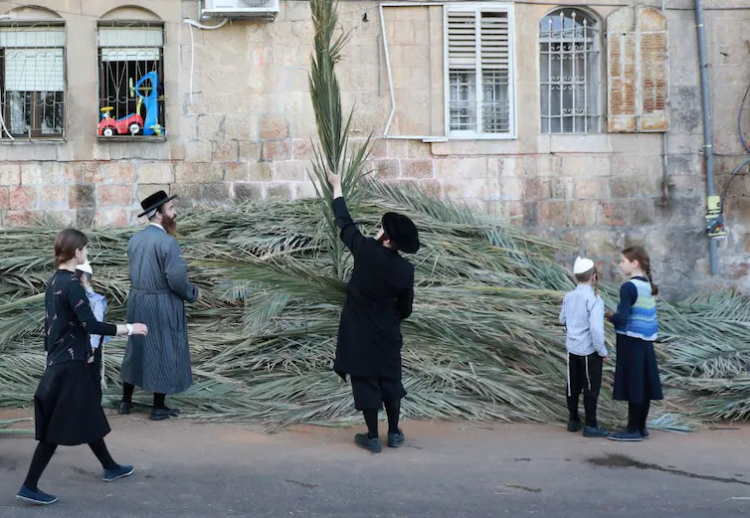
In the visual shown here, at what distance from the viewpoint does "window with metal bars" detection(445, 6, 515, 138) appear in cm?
1133

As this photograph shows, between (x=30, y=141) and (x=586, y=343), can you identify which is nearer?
(x=586, y=343)

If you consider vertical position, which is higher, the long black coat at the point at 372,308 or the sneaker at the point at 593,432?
the long black coat at the point at 372,308

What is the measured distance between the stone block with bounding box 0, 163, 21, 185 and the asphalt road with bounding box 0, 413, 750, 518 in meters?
4.88

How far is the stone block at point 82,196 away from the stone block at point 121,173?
9.1 inches

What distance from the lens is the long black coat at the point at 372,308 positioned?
20.5 feet

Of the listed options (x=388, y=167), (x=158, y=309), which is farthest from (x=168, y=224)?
(x=388, y=167)

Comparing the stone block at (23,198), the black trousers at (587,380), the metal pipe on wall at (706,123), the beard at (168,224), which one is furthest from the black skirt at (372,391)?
the metal pipe on wall at (706,123)

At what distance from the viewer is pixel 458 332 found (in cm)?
764

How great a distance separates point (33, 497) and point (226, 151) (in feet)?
21.1

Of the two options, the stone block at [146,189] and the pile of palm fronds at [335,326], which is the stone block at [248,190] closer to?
the stone block at [146,189]

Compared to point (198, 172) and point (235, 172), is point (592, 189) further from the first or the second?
point (198, 172)

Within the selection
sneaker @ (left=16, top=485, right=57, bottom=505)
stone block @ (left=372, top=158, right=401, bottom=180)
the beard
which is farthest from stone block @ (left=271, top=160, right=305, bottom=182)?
sneaker @ (left=16, top=485, right=57, bottom=505)

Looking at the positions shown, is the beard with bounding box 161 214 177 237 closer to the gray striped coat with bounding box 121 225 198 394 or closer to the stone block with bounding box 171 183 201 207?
the gray striped coat with bounding box 121 225 198 394

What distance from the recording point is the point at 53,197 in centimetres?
1095
